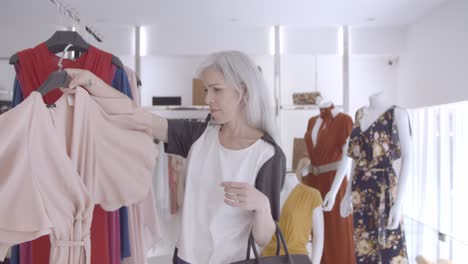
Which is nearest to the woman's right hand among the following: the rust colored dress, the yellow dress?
the yellow dress

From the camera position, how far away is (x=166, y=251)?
15.3 ft

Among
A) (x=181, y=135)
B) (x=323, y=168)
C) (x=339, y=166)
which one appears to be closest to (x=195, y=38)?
(x=323, y=168)

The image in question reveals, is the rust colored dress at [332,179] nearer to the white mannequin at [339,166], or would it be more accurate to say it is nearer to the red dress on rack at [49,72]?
the white mannequin at [339,166]

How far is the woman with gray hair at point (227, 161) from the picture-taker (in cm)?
123

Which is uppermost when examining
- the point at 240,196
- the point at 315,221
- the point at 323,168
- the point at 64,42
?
the point at 64,42

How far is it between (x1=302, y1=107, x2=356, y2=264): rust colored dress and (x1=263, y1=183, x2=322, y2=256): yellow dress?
1.41 m

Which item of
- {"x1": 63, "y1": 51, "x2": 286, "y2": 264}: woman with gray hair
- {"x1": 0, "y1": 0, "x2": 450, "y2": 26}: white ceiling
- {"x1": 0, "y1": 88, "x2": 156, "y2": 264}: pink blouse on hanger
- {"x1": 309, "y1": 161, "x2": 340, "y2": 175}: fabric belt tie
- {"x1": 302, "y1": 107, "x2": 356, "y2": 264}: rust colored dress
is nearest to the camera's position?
{"x1": 0, "y1": 88, "x2": 156, "y2": 264}: pink blouse on hanger

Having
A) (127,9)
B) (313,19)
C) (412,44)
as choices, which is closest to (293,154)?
(313,19)

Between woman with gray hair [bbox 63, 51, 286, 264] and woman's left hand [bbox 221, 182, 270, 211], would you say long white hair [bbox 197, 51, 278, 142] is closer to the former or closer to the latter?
woman with gray hair [bbox 63, 51, 286, 264]

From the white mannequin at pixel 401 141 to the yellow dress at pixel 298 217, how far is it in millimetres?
782

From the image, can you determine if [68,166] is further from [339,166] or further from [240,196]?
[339,166]

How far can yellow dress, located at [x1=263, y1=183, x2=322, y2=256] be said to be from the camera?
2.04 metres

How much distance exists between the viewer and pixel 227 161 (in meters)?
1.28

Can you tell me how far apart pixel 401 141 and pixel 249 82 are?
72.9 inches
